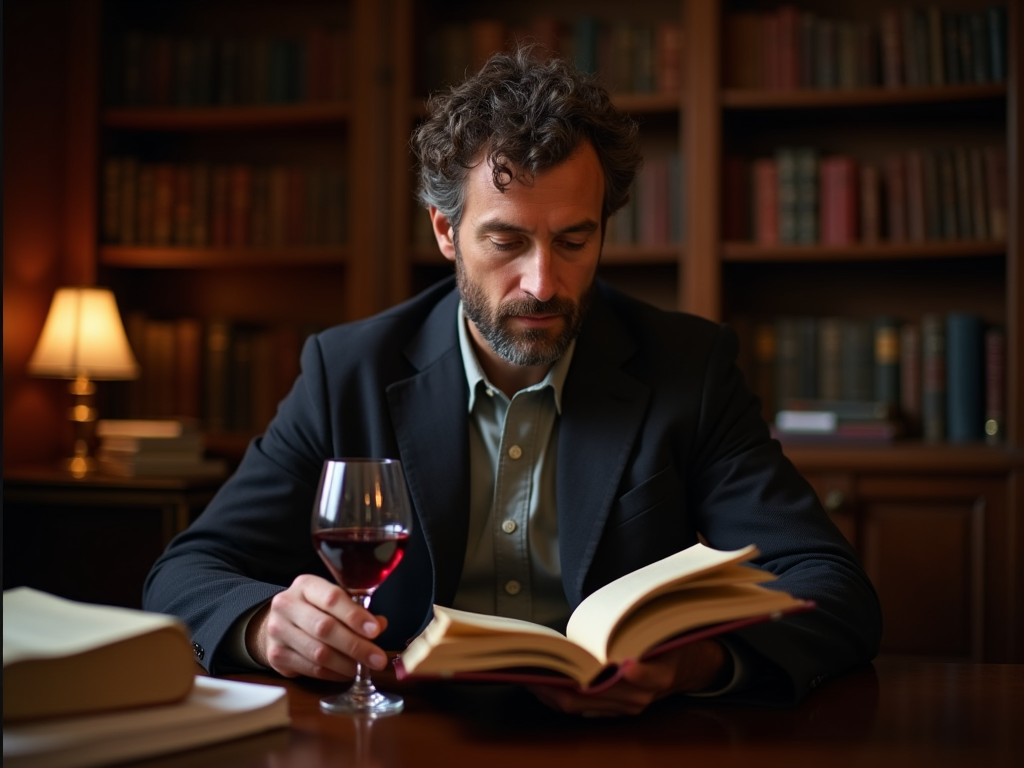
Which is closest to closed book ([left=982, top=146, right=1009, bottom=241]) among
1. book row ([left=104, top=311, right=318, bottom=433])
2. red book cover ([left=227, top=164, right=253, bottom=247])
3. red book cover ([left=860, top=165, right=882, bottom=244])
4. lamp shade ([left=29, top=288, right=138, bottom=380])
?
red book cover ([left=860, top=165, right=882, bottom=244])

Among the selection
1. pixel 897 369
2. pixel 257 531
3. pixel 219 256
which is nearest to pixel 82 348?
pixel 219 256

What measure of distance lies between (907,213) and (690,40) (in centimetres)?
76

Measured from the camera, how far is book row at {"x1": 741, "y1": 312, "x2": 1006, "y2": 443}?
2963 mm

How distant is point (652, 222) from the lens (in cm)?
316

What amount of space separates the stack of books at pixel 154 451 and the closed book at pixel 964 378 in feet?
6.58

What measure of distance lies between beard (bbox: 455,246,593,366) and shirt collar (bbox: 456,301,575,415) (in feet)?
0.11

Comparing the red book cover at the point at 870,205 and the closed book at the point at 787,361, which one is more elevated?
the red book cover at the point at 870,205

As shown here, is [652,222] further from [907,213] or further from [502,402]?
[502,402]

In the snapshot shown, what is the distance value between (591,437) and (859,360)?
5.66 ft

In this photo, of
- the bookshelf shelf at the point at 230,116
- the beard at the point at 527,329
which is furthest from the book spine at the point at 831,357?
the beard at the point at 527,329

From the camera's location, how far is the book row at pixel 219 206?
336 centimetres

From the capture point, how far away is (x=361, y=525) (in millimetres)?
984

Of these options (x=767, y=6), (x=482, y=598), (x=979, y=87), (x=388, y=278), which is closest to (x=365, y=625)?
(x=482, y=598)

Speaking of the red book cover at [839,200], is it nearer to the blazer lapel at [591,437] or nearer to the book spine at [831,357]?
the book spine at [831,357]
